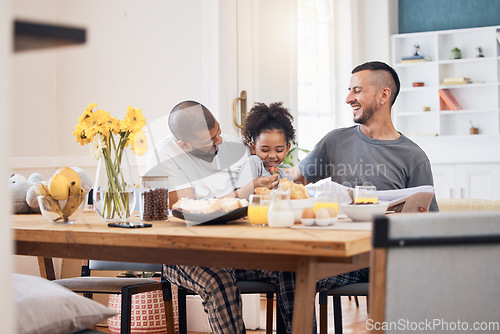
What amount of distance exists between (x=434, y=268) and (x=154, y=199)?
42.8 inches

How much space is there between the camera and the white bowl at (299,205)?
1905mm

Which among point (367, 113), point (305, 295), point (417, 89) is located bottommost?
point (305, 295)

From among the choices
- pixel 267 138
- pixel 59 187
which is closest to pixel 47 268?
pixel 59 187

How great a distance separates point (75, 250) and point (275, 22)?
10.9ft

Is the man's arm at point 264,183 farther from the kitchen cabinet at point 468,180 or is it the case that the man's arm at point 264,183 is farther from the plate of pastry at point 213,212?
the kitchen cabinet at point 468,180

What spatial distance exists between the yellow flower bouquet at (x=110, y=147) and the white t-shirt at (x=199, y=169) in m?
0.64

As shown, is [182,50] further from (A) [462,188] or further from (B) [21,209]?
(A) [462,188]

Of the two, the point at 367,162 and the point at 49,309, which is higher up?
the point at 367,162

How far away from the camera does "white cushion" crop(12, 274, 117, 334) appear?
134cm

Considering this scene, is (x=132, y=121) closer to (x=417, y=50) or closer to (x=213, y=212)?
(x=213, y=212)

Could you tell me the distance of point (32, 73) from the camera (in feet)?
13.8

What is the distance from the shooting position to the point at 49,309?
1380 mm

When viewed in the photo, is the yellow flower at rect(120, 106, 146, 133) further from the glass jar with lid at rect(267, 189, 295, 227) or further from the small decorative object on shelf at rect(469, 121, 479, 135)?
the small decorative object on shelf at rect(469, 121, 479, 135)

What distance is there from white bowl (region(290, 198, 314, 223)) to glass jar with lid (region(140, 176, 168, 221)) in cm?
46
